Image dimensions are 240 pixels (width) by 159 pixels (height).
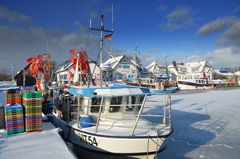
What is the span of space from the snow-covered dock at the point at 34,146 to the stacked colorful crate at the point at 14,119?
247 millimetres

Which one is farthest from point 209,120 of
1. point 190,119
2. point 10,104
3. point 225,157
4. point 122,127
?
point 10,104

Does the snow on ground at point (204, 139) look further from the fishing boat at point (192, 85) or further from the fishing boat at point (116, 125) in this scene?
the fishing boat at point (192, 85)

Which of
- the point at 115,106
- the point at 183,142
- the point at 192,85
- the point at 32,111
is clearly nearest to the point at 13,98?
the point at 32,111

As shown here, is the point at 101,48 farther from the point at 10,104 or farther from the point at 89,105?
the point at 10,104

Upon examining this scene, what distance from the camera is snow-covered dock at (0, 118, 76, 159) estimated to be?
15.0ft

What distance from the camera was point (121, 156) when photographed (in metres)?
5.54

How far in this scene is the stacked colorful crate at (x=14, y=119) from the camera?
20.2ft

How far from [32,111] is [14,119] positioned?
1.87ft

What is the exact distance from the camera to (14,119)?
6.26m

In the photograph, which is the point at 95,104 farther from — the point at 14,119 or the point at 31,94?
the point at 14,119

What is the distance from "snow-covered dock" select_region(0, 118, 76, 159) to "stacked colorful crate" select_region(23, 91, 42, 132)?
250 mm

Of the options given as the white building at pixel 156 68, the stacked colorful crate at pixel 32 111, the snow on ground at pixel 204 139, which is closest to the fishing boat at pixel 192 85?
the white building at pixel 156 68

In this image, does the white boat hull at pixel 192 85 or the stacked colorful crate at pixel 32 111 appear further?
the white boat hull at pixel 192 85

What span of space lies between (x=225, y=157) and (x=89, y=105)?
4479mm
